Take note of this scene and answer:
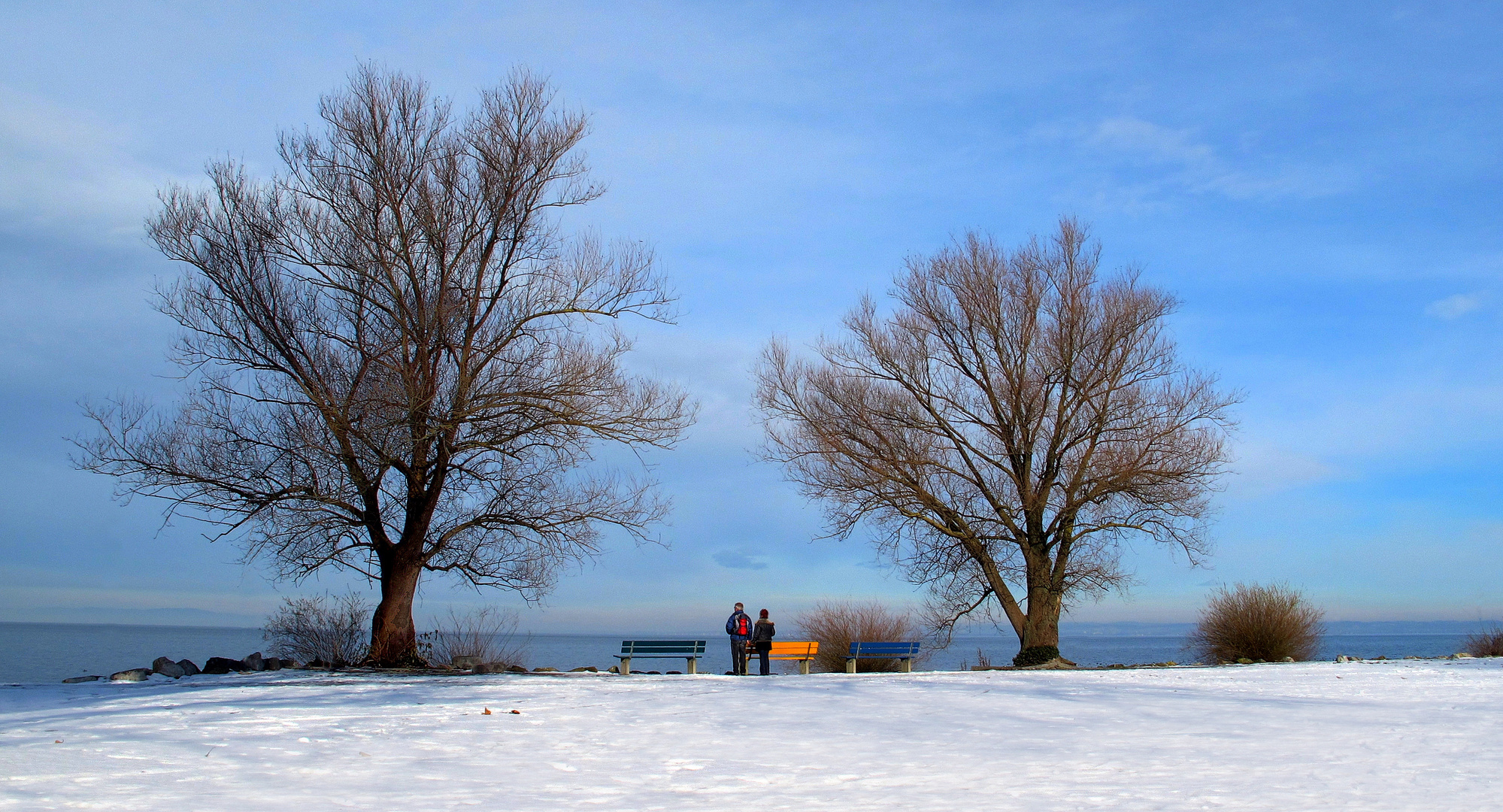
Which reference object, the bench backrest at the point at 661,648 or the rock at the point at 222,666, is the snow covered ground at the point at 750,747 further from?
the bench backrest at the point at 661,648

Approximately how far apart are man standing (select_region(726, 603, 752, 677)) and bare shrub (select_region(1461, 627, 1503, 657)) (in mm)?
17030

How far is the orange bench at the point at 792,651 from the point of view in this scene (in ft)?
60.9

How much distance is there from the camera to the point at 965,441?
2231 centimetres

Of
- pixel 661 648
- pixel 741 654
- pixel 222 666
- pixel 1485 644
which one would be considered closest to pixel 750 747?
pixel 661 648

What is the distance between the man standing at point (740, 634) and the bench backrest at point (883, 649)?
6.32 ft

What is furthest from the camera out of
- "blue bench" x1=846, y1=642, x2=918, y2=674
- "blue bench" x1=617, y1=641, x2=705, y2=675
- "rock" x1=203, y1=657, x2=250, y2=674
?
"blue bench" x1=846, y1=642, x2=918, y2=674

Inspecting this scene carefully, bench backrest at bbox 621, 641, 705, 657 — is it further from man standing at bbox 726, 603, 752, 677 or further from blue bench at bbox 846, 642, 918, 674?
blue bench at bbox 846, 642, 918, 674

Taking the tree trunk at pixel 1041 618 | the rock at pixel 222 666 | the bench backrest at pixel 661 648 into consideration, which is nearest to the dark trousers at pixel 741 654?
the bench backrest at pixel 661 648

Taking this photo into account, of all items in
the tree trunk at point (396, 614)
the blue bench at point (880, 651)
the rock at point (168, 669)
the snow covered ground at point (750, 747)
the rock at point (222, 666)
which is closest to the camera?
the snow covered ground at point (750, 747)

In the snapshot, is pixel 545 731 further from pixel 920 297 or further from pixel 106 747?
pixel 920 297

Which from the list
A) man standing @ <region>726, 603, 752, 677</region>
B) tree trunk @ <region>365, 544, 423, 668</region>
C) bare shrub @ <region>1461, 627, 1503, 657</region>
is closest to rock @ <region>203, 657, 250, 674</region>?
tree trunk @ <region>365, 544, 423, 668</region>

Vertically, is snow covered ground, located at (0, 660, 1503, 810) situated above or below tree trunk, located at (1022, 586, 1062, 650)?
below

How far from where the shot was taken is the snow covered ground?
6504 mm

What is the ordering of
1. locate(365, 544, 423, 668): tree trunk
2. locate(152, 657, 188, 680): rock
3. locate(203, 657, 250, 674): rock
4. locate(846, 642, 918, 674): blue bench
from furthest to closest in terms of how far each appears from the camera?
locate(846, 642, 918, 674): blue bench < locate(365, 544, 423, 668): tree trunk < locate(203, 657, 250, 674): rock < locate(152, 657, 188, 680): rock
